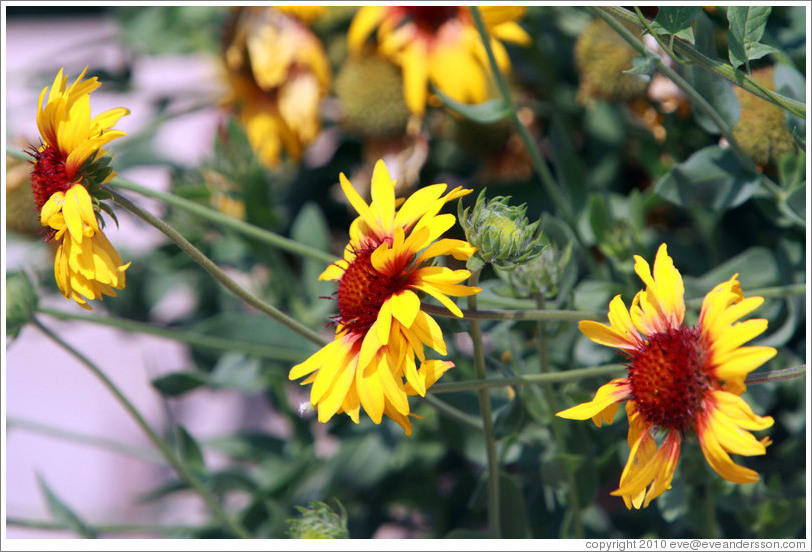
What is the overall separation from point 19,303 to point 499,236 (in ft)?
0.90

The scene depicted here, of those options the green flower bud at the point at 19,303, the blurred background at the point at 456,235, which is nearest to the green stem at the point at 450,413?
the blurred background at the point at 456,235

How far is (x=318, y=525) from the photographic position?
369 millimetres

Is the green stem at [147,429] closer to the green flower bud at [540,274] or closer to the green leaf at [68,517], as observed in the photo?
the green leaf at [68,517]

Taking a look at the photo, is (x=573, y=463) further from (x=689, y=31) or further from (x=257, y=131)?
(x=257, y=131)

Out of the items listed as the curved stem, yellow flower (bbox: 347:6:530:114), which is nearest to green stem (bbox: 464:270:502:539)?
the curved stem

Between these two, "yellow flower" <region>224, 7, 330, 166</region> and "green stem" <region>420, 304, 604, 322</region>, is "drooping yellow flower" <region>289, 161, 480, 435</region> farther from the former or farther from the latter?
"yellow flower" <region>224, 7, 330, 166</region>

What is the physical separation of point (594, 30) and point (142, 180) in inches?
26.4

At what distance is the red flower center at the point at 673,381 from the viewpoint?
286mm

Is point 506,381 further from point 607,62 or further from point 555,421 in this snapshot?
point 607,62

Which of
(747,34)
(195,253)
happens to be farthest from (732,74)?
(195,253)

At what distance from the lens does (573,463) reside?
382mm

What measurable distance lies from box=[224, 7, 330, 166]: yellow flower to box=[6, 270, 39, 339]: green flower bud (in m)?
0.24

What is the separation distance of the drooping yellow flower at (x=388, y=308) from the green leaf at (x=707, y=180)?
15 cm

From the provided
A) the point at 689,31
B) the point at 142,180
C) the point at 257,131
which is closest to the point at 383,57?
the point at 257,131
